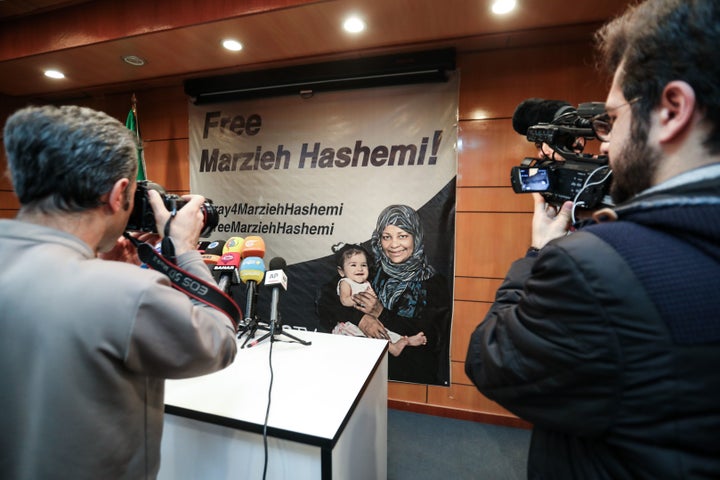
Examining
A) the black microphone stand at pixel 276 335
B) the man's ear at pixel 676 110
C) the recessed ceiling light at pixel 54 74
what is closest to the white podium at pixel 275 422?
the black microphone stand at pixel 276 335

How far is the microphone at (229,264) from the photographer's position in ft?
4.84

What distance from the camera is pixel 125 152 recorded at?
0.73 m

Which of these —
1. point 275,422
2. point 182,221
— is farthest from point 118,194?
point 275,422

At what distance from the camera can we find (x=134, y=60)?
7.88 ft

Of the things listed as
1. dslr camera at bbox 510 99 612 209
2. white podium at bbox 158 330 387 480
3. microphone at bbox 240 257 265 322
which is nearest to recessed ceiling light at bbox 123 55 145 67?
microphone at bbox 240 257 265 322

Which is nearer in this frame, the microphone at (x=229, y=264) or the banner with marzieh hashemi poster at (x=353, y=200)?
the microphone at (x=229, y=264)

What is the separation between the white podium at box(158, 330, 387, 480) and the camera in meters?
0.92

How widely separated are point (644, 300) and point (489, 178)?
6.56 feet

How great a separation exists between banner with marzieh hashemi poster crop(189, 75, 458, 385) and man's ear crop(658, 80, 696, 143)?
1844 millimetres

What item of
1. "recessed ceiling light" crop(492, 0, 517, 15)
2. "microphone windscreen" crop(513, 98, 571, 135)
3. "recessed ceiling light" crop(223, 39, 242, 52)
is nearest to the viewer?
"microphone windscreen" crop(513, 98, 571, 135)

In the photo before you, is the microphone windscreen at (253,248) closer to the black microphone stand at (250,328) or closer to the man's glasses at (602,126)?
the black microphone stand at (250,328)

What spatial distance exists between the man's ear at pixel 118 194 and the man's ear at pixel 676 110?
1018 mm

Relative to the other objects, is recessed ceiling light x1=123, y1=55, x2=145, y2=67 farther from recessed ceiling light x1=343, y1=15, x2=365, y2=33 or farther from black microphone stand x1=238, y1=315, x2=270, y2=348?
black microphone stand x1=238, y1=315, x2=270, y2=348

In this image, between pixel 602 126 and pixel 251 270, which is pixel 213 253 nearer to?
pixel 251 270
